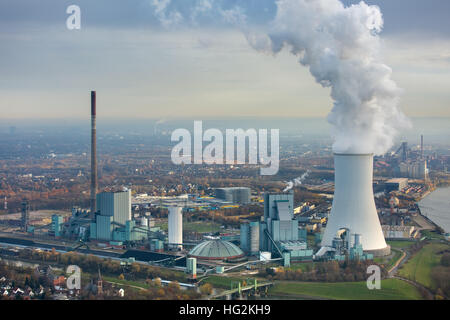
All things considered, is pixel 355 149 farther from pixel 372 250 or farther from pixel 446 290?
pixel 446 290

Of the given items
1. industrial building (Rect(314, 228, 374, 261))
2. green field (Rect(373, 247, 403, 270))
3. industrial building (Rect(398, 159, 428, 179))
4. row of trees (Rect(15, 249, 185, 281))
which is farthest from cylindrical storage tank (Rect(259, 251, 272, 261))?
industrial building (Rect(398, 159, 428, 179))

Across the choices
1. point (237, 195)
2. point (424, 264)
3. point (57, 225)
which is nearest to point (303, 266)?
point (424, 264)

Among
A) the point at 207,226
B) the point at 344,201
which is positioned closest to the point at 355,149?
the point at 344,201

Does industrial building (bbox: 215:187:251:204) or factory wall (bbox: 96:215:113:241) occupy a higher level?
industrial building (bbox: 215:187:251:204)

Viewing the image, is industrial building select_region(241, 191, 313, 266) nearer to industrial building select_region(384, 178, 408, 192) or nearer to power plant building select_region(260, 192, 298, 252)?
power plant building select_region(260, 192, 298, 252)

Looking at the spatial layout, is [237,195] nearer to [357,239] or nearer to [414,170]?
[357,239]
